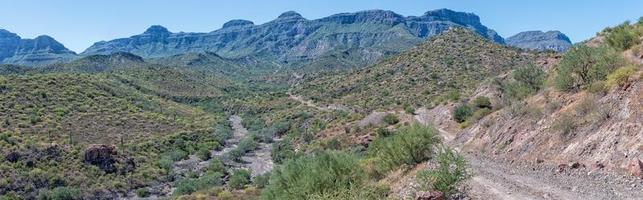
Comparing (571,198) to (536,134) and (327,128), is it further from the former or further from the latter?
(327,128)

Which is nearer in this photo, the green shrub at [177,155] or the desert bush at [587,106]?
the desert bush at [587,106]

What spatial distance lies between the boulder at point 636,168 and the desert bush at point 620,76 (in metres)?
5.47

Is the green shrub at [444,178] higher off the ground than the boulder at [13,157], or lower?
higher

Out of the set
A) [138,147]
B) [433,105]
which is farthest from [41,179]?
[433,105]

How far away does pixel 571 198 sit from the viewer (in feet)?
46.6

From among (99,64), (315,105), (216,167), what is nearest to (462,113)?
(216,167)

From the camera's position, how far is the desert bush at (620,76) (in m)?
19.5

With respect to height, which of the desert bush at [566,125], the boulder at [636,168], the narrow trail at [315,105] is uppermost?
the desert bush at [566,125]

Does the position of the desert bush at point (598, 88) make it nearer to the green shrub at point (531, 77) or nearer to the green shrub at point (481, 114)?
the green shrub at point (531, 77)

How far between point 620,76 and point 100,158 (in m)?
49.6

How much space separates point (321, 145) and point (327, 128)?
12651 millimetres

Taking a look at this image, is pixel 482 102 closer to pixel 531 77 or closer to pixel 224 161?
pixel 531 77

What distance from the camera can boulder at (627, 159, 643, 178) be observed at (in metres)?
14.3

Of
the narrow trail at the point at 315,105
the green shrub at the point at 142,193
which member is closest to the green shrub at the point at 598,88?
the green shrub at the point at 142,193
